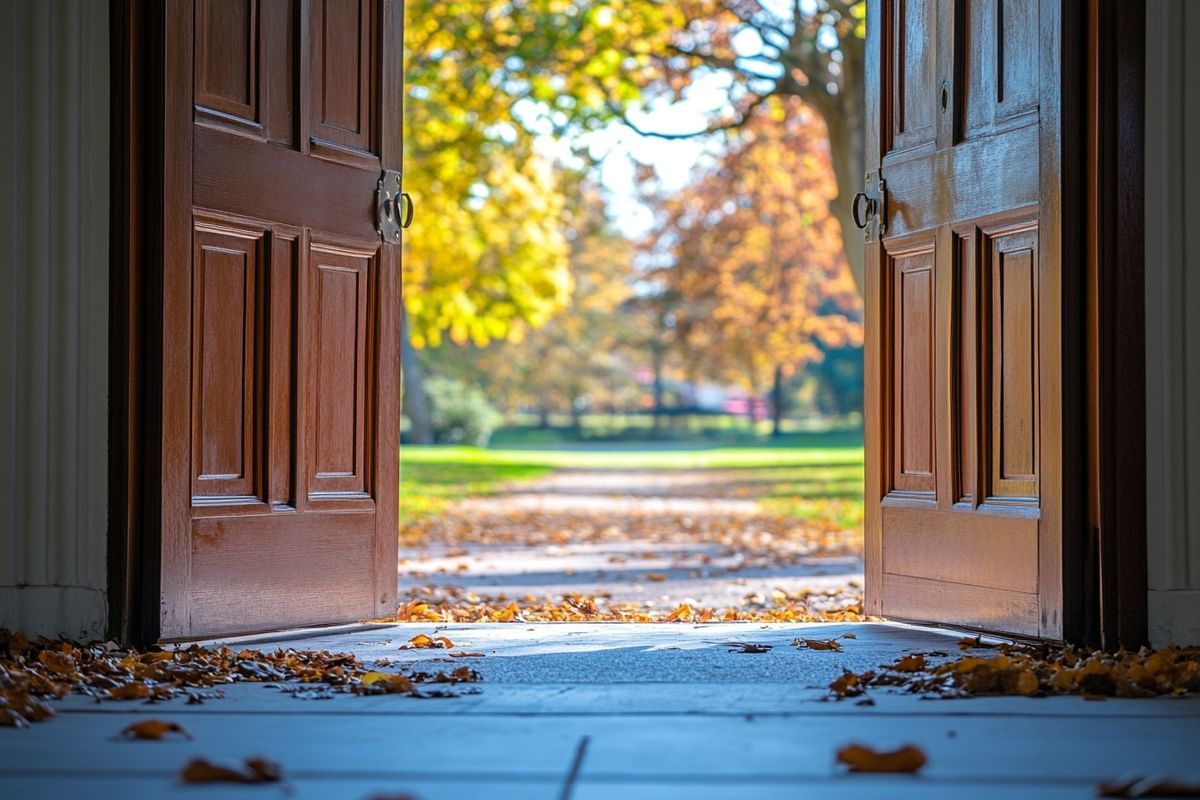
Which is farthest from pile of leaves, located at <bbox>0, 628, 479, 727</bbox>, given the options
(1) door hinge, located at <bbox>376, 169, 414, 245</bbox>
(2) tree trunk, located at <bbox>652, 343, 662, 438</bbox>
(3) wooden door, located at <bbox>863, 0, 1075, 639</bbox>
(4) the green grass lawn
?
(2) tree trunk, located at <bbox>652, 343, 662, 438</bbox>

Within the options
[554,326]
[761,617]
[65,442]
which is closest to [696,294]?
[554,326]

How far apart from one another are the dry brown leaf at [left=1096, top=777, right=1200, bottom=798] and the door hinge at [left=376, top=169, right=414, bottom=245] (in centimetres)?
389

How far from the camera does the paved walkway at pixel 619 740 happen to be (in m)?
3.13

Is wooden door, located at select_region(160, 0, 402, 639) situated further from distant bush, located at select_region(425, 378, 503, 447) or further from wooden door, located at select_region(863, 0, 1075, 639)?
distant bush, located at select_region(425, 378, 503, 447)

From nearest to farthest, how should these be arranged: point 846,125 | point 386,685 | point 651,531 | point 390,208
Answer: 1. point 386,685
2. point 390,208
3. point 651,531
4. point 846,125

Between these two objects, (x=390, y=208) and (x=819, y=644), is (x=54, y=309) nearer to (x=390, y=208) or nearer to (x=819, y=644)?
Answer: (x=390, y=208)

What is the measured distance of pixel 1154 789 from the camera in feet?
9.74

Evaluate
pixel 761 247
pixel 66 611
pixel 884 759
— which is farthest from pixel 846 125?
pixel 761 247

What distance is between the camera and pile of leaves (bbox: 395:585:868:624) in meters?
6.86

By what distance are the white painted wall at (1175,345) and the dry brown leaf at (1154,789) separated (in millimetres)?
2132

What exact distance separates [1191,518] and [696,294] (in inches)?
1142

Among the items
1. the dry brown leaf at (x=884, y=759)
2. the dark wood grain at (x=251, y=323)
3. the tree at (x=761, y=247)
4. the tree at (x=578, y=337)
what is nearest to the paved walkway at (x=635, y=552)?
the dark wood grain at (x=251, y=323)

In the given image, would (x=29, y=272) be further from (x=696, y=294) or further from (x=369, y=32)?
(x=696, y=294)

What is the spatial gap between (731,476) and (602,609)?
1761cm
